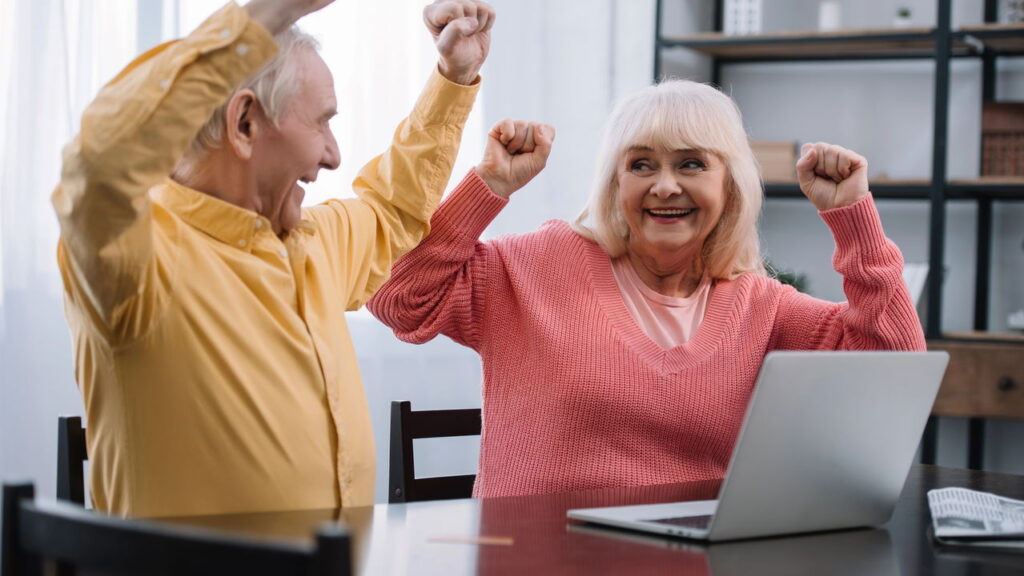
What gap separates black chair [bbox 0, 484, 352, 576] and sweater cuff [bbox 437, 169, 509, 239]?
1.00 meters

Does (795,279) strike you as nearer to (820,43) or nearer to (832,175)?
(820,43)

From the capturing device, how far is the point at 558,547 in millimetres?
1100

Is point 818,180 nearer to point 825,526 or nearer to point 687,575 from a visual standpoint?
point 825,526

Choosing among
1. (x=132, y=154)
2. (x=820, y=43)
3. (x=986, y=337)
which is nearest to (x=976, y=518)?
(x=132, y=154)

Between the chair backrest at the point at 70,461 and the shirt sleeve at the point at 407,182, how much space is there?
37 centimetres

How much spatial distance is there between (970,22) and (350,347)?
2802 mm

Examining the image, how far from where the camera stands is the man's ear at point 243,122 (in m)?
1.25

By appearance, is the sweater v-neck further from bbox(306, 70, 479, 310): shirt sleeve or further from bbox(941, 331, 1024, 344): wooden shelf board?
bbox(941, 331, 1024, 344): wooden shelf board

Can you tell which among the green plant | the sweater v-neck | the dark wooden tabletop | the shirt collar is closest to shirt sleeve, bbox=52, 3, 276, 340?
the shirt collar

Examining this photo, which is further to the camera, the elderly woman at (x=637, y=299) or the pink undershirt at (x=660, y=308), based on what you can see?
the pink undershirt at (x=660, y=308)

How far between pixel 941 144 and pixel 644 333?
1.86 meters

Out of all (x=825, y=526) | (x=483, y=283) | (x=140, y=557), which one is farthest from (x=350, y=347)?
(x=140, y=557)

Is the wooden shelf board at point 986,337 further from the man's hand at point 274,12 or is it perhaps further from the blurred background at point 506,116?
the man's hand at point 274,12

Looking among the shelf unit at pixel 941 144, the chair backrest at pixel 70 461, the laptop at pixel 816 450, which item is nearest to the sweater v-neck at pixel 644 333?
the laptop at pixel 816 450
